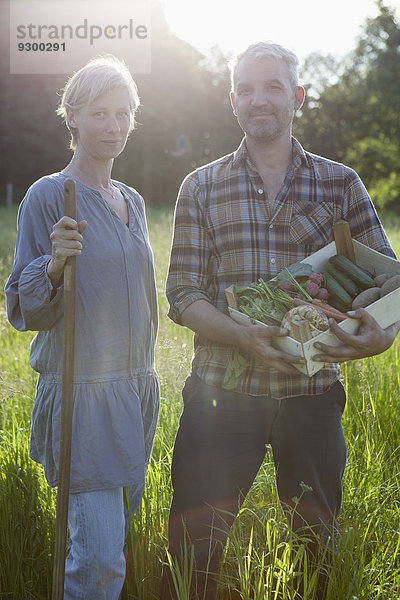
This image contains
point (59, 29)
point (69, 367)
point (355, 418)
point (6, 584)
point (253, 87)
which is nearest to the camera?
point (69, 367)

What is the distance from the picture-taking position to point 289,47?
2609mm

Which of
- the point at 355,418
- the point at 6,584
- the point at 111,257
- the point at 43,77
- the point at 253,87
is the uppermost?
the point at 43,77

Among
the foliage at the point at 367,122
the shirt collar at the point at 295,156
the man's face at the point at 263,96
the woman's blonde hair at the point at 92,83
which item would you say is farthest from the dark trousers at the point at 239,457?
the foliage at the point at 367,122

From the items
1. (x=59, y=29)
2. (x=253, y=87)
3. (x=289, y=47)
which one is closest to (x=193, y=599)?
(x=253, y=87)

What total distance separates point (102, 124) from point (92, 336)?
0.82 metres

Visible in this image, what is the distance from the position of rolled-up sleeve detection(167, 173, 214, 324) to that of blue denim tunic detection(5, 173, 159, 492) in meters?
0.14

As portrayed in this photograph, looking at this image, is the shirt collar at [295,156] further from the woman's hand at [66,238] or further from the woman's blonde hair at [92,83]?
the woman's hand at [66,238]

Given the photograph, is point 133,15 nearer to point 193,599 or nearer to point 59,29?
point 59,29

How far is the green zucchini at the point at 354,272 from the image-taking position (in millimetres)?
2402

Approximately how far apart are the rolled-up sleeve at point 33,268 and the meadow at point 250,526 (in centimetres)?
105

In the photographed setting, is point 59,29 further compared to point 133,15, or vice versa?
point 59,29

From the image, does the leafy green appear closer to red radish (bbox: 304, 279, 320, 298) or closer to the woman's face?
red radish (bbox: 304, 279, 320, 298)

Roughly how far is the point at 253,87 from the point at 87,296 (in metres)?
1.04

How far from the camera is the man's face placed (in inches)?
99.3
